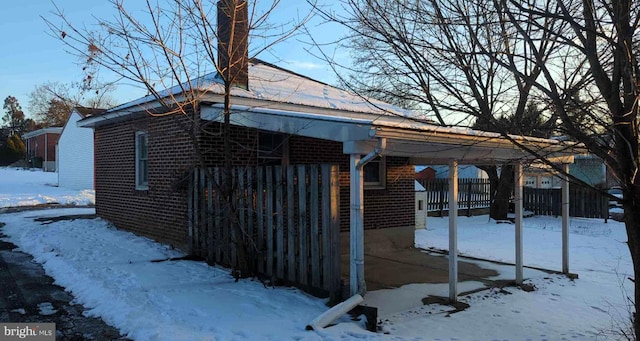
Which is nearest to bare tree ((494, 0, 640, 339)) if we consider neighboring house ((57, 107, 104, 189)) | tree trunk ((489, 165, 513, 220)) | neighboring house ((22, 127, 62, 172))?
tree trunk ((489, 165, 513, 220))

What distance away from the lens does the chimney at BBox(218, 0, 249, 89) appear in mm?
7582

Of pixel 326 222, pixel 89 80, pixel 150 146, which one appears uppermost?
pixel 89 80

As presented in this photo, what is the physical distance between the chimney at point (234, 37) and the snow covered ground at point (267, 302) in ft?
10.6

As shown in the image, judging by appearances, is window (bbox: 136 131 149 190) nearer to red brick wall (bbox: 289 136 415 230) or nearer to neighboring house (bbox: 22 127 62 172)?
red brick wall (bbox: 289 136 415 230)

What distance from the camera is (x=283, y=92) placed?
35.1 ft

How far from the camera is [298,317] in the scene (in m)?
5.59

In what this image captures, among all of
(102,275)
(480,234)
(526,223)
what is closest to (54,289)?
(102,275)

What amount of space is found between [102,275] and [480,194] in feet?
57.5

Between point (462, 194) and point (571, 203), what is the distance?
15.3ft

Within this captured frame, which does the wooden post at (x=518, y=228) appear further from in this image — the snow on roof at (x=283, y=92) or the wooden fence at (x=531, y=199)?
the wooden fence at (x=531, y=199)

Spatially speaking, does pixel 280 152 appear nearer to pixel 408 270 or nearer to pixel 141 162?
pixel 408 270

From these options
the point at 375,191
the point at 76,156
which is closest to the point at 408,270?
the point at 375,191

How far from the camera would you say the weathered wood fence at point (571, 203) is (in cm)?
1938

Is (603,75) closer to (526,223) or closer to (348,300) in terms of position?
(348,300)
